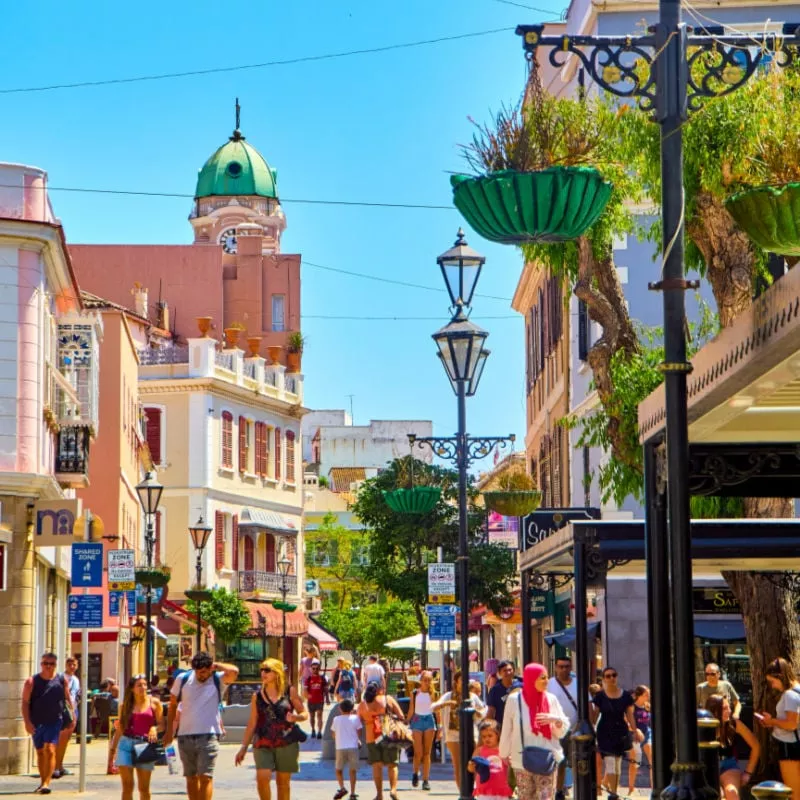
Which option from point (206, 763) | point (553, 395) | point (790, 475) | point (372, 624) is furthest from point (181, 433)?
point (790, 475)

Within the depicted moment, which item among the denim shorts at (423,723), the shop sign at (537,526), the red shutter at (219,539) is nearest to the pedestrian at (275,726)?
the shop sign at (537,526)

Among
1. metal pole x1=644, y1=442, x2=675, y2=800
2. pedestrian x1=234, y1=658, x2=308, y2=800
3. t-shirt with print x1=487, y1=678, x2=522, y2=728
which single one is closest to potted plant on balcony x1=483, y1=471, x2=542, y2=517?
t-shirt with print x1=487, y1=678, x2=522, y2=728

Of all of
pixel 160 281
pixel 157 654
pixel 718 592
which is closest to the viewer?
pixel 718 592

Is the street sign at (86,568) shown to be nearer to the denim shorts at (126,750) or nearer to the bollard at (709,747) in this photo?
the denim shorts at (126,750)

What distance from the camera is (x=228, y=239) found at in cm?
8019

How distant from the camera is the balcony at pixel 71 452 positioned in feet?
98.7

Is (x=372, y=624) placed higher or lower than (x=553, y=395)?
lower

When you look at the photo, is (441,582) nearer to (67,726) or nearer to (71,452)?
(67,726)

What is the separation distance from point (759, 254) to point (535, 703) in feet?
14.8

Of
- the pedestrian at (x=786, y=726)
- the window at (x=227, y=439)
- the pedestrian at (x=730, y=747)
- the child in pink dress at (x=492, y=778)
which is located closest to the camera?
the pedestrian at (x=730, y=747)

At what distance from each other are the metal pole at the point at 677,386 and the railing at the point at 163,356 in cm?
5589

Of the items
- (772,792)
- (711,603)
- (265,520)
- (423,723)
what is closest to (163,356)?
(265,520)

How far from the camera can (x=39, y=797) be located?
21.4m

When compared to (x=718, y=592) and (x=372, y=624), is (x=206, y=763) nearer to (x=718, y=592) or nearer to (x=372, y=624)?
(x=718, y=592)
